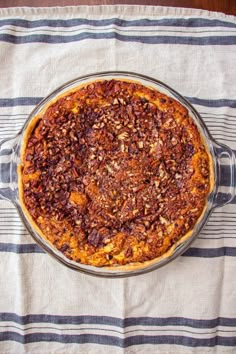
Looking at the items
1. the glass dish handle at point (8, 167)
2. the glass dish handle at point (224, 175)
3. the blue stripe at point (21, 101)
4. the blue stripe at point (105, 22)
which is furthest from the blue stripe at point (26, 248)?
the blue stripe at point (105, 22)

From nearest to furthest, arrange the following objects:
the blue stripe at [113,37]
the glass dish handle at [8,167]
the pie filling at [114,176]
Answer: the pie filling at [114,176]
the glass dish handle at [8,167]
the blue stripe at [113,37]

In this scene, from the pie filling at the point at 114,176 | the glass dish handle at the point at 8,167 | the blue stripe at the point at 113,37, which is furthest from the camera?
the blue stripe at the point at 113,37

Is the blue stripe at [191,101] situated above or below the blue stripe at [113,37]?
below

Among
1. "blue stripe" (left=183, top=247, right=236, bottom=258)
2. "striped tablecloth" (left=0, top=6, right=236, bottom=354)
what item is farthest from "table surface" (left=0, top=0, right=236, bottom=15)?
"blue stripe" (left=183, top=247, right=236, bottom=258)

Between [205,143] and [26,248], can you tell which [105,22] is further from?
[26,248]

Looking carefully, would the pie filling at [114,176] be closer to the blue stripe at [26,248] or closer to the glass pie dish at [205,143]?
the glass pie dish at [205,143]

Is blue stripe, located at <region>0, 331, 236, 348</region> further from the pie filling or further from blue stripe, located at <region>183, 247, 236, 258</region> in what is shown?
the pie filling

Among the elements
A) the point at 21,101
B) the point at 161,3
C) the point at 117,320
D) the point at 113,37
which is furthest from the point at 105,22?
the point at 117,320
